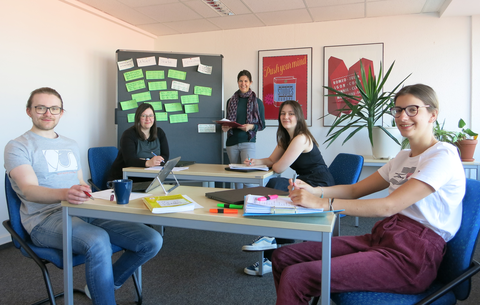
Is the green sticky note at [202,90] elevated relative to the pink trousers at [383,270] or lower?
elevated

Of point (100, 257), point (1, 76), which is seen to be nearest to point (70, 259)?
point (100, 257)

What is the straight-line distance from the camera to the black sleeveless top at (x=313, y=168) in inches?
96.7

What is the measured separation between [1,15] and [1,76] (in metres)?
0.52

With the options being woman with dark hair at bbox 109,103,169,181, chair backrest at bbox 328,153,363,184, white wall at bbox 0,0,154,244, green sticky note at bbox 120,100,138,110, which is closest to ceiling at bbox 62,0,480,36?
white wall at bbox 0,0,154,244

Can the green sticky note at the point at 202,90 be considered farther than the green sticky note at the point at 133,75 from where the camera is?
Yes

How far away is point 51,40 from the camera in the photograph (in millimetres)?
3385

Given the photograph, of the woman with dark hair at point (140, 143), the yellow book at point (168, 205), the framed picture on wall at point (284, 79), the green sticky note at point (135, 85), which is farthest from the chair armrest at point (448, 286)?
the green sticky note at point (135, 85)

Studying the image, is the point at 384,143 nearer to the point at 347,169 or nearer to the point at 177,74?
the point at 347,169

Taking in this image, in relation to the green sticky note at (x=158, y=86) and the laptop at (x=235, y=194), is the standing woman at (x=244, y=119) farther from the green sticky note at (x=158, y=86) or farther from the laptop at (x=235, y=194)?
the laptop at (x=235, y=194)

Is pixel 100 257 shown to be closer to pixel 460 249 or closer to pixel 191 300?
pixel 191 300

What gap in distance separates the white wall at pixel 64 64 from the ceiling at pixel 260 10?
0.74 ft

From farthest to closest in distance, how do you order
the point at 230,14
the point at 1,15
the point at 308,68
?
the point at 308,68 → the point at 230,14 → the point at 1,15

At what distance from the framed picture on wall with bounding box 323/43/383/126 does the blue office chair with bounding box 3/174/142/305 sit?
11.0ft

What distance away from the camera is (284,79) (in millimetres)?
4441
